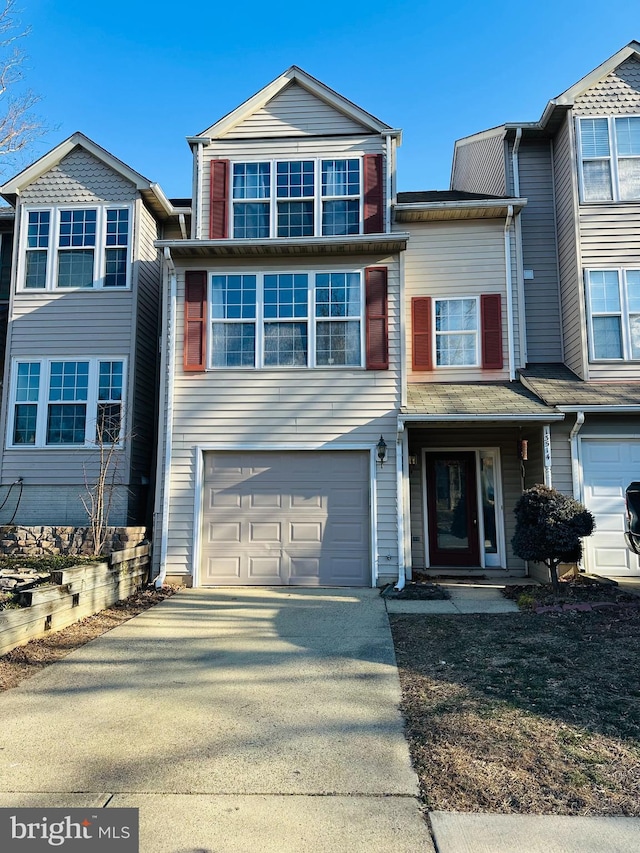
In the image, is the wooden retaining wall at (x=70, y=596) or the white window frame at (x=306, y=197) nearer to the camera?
the wooden retaining wall at (x=70, y=596)

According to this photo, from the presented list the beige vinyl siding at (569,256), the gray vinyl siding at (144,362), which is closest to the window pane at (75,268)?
the gray vinyl siding at (144,362)

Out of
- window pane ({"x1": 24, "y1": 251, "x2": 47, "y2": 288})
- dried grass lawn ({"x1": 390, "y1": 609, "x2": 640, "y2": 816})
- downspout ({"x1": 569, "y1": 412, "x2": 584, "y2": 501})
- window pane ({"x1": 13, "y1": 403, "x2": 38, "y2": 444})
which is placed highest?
window pane ({"x1": 24, "y1": 251, "x2": 47, "y2": 288})

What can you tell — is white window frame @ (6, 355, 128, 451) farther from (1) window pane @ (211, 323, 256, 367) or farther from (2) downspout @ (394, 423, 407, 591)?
(2) downspout @ (394, 423, 407, 591)

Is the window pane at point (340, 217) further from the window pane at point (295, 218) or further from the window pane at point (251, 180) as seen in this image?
the window pane at point (251, 180)

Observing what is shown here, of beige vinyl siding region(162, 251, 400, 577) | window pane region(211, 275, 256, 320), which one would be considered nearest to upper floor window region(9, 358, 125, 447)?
beige vinyl siding region(162, 251, 400, 577)

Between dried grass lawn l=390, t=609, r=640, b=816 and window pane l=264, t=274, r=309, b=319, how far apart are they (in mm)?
5438

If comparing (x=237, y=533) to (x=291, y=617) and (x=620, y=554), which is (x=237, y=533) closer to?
(x=291, y=617)

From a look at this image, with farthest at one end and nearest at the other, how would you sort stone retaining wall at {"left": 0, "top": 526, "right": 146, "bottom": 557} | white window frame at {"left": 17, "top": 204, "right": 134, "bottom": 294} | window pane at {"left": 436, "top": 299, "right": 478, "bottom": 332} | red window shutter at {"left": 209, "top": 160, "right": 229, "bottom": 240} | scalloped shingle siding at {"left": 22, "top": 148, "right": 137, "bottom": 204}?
scalloped shingle siding at {"left": 22, "top": 148, "right": 137, "bottom": 204}, white window frame at {"left": 17, "top": 204, "right": 134, "bottom": 294}, window pane at {"left": 436, "top": 299, "right": 478, "bottom": 332}, red window shutter at {"left": 209, "top": 160, "right": 229, "bottom": 240}, stone retaining wall at {"left": 0, "top": 526, "right": 146, "bottom": 557}

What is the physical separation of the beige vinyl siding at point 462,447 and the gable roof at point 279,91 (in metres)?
5.29

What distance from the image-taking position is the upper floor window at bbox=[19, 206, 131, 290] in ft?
35.3

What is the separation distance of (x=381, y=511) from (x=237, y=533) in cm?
230

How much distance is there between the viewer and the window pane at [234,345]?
9.64 meters

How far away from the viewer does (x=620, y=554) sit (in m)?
9.34

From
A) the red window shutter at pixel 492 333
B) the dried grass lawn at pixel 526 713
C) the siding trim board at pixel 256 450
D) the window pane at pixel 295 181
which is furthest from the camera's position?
the red window shutter at pixel 492 333
